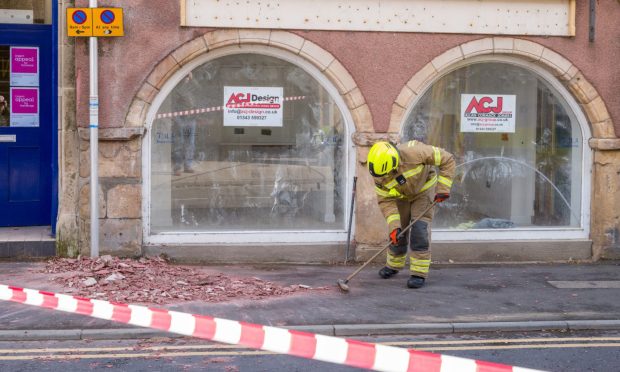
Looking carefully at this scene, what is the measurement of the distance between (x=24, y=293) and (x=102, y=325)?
1.56 m

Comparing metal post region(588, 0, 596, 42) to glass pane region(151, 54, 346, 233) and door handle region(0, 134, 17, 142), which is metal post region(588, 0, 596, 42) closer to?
glass pane region(151, 54, 346, 233)

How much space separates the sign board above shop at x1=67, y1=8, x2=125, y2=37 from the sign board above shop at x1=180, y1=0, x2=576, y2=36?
0.88 metres

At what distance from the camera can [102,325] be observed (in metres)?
7.63

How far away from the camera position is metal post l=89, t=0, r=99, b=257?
10.2 m

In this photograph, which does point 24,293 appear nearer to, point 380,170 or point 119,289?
point 119,289

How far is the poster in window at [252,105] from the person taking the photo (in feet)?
36.6

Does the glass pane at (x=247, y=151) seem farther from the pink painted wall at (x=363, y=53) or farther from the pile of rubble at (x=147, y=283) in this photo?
the pile of rubble at (x=147, y=283)

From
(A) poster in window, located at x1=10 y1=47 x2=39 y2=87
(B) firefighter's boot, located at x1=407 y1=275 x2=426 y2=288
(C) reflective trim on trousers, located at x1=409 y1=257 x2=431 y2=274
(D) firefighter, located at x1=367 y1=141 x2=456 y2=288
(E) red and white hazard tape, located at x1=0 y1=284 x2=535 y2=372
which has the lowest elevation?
(B) firefighter's boot, located at x1=407 y1=275 x2=426 y2=288

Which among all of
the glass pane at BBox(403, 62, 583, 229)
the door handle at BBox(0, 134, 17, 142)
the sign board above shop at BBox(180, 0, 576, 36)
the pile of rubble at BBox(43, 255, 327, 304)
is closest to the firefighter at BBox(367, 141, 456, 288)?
the pile of rubble at BBox(43, 255, 327, 304)

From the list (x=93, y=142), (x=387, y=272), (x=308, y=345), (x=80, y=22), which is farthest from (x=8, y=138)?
(x=308, y=345)

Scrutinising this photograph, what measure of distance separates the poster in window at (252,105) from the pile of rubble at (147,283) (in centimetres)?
212

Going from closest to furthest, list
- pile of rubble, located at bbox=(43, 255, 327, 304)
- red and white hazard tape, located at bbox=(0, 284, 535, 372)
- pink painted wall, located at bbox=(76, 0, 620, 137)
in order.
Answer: red and white hazard tape, located at bbox=(0, 284, 535, 372)
pile of rubble, located at bbox=(43, 255, 327, 304)
pink painted wall, located at bbox=(76, 0, 620, 137)

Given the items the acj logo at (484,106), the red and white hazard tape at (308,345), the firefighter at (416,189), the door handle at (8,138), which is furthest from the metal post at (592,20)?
the door handle at (8,138)

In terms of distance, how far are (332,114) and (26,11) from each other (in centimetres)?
439
